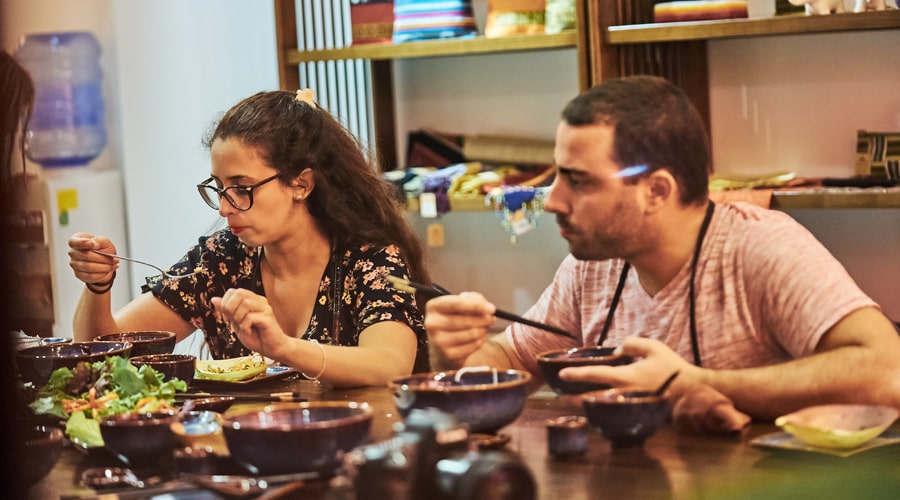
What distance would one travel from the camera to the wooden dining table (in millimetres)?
1244

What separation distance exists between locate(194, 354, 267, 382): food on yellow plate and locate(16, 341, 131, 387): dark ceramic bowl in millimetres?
165

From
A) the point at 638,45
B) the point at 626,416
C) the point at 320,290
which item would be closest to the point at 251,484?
the point at 626,416

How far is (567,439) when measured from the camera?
1398mm

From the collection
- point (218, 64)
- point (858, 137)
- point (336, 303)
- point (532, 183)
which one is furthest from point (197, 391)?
point (218, 64)

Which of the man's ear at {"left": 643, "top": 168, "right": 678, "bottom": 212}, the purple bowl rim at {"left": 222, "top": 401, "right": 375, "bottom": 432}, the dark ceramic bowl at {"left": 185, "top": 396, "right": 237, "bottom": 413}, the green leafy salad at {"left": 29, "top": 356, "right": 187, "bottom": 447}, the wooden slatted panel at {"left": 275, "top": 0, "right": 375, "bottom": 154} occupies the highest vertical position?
the wooden slatted panel at {"left": 275, "top": 0, "right": 375, "bottom": 154}

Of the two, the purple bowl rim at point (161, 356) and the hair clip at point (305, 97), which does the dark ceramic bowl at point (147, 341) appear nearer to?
the purple bowl rim at point (161, 356)

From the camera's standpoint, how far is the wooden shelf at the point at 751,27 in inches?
127

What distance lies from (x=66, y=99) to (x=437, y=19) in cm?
151

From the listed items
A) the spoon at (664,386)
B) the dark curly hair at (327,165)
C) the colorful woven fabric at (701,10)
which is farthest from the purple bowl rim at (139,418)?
the colorful woven fabric at (701,10)

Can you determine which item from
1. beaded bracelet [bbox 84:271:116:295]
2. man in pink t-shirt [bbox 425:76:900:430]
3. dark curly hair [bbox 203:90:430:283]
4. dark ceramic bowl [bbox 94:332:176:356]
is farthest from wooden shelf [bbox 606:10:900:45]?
dark ceramic bowl [bbox 94:332:176:356]

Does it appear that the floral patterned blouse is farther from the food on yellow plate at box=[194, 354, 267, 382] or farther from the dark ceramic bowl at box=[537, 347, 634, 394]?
the dark ceramic bowl at box=[537, 347, 634, 394]

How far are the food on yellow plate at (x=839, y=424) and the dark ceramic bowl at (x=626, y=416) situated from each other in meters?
0.15

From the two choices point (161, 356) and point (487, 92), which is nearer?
point (161, 356)

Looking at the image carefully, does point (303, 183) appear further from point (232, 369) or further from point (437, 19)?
point (437, 19)
